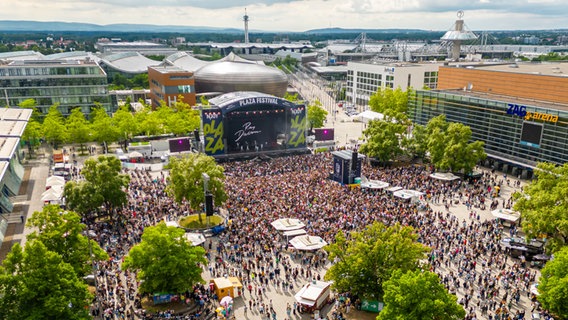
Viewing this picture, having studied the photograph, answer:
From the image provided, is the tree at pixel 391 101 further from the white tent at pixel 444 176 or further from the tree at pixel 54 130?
the tree at pixel 54 130

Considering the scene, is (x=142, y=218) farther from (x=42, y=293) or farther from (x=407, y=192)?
(x=407, y=192)

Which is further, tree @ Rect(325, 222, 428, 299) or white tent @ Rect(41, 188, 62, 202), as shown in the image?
white tent @ Rect(41, 188, 62, 202)

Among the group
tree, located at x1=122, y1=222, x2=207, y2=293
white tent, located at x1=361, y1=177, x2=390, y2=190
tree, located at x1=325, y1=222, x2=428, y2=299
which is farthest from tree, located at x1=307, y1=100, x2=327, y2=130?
tree, located at x1=122, y1=222, x2=207, y2=293

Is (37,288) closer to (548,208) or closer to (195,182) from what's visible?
(195,182)

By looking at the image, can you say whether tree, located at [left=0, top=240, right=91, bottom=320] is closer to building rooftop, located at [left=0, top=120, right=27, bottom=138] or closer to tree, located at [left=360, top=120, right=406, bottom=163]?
building rooftop, located at [left=0, top=120, right=27, bottom=138]

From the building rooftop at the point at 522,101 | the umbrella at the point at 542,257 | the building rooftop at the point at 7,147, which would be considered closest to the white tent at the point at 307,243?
the umbrella at the point at 542,257

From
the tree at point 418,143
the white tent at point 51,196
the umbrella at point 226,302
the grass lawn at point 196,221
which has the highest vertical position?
the tree at point 418,143

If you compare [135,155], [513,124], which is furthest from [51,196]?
[513,124]
